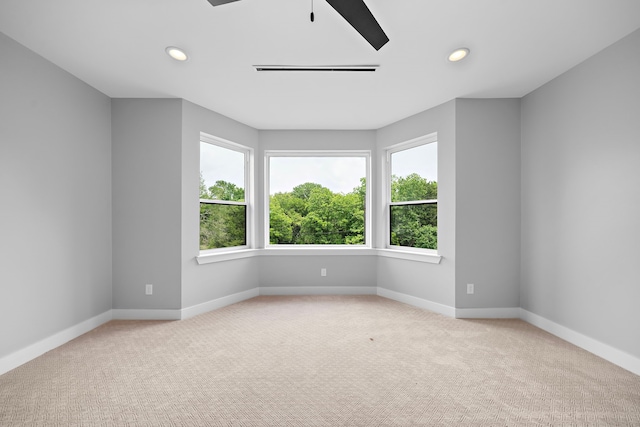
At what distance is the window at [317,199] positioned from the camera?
4465 mm

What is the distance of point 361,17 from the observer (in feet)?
4.93

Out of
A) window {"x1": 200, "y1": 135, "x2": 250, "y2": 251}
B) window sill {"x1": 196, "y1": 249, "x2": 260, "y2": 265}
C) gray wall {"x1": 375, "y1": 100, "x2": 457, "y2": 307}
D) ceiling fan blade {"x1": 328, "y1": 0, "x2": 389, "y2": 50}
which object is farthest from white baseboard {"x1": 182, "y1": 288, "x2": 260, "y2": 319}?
ceiling fan blade {"x1": 328, "y1": 0, "x2": 389, "y2": 50}

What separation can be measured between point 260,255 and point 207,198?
1.13 m

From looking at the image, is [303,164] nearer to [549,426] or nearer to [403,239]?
[403,239]

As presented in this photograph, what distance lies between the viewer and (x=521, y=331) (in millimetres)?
2955

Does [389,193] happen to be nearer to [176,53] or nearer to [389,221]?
[389,221]

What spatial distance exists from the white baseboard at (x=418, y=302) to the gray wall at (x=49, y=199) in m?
3.46

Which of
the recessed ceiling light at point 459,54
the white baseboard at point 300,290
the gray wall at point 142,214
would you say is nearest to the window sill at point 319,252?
the white baseboard at point 300,290

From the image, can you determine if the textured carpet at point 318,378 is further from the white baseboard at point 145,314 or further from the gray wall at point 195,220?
the gray wall at point 195,220

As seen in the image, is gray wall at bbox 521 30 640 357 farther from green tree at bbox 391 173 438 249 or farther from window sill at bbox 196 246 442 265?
window sill at bbox 196 246 442 265

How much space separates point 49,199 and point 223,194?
5.81 ft

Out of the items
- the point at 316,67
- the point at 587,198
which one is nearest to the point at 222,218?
the point at 316,67

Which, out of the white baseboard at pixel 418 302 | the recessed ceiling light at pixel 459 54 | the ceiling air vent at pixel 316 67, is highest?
the recessed ceiling light at pixel 459 54

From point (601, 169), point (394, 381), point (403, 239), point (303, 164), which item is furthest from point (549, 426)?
point (303, 164)
